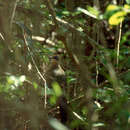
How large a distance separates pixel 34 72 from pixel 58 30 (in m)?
0.47

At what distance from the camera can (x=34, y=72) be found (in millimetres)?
1705

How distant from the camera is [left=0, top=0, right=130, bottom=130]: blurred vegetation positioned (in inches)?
47.4

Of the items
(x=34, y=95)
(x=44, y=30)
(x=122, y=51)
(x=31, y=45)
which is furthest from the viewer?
(x=44, y=30)

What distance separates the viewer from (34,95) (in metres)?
1.40

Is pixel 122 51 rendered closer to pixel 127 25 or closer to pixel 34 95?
pixel 34 95

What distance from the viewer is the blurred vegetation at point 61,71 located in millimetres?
1205

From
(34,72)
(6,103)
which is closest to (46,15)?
(34,72)

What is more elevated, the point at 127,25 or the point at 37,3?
the point at 37,3

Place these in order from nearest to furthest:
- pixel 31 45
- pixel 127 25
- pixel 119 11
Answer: pixel 119 11 → pixel 31 45 → pixel 127 25

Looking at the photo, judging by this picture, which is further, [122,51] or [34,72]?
[122,51]

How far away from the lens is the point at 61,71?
74.4 inches

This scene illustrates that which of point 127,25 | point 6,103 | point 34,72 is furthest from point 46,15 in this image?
point 127,25

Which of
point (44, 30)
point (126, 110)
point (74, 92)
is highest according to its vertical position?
point (44, 30)

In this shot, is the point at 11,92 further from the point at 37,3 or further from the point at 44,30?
the point at 44,30
